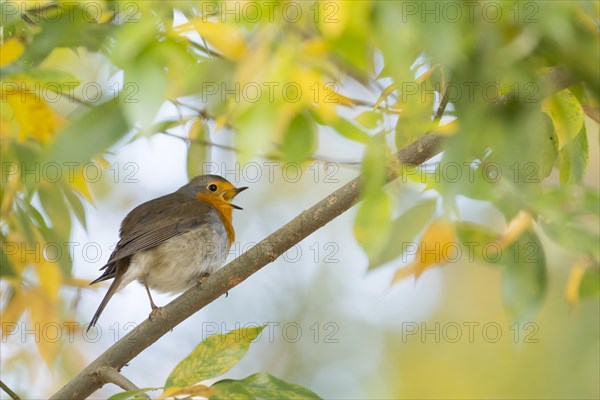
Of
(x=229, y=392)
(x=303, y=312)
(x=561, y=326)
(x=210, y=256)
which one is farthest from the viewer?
(x=303, y=312)

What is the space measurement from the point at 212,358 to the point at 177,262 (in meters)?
2.48

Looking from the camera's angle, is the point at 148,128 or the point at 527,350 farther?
the point at 527,350

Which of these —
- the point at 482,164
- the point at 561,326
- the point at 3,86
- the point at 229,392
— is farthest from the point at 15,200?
the point at 561,326

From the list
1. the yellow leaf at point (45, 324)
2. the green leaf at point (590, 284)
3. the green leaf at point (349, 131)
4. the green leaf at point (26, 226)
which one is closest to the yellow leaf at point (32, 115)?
the green leaf at point (26, 226)

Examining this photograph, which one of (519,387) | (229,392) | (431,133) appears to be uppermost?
(431,133)

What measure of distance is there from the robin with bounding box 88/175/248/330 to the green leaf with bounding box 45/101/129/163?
7.83 feet

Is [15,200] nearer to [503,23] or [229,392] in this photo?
[229,392]

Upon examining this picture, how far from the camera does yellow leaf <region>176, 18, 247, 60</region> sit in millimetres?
1861

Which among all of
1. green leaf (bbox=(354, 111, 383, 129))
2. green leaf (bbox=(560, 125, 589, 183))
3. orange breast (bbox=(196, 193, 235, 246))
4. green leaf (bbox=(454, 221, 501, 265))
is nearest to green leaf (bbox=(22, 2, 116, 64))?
green leaf (bbox=(354, 111, 383, 129))

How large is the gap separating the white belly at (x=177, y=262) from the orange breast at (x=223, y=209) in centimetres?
26

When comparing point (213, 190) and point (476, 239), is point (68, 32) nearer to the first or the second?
point (476, 239)

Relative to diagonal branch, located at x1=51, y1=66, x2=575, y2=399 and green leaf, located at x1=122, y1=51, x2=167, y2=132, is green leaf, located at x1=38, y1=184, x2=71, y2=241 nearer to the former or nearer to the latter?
diagonal branch, located at x1=51, y1=66, x2=575, y2=399

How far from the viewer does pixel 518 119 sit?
1.62m

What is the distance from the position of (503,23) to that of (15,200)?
181 centimetres
